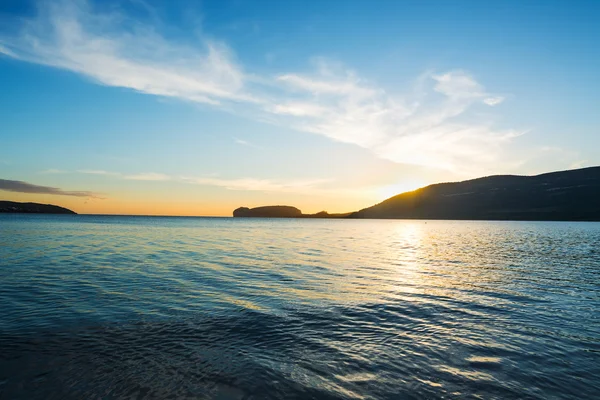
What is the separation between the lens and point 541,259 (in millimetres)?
44156

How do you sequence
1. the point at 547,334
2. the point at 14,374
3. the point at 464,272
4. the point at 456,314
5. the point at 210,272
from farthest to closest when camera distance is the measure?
the point at 464,272, the point at 210,272, the point at 456,314, the point at 547,334, the point at 14,374

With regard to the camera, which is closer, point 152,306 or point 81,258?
point 152,306

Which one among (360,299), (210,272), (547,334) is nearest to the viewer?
(547,334)

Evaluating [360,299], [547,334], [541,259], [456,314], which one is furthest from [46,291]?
[541,259]

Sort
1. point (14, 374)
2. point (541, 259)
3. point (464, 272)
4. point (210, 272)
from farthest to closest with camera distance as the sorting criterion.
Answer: point (541, 259) → point (464, 272) → point (210, 272) → point (14, 374)

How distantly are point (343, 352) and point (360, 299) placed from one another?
9.12 m

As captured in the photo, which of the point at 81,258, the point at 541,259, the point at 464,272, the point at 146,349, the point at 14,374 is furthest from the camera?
the point at 541,259

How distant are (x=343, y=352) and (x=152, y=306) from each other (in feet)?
38.7

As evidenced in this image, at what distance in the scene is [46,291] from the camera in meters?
21.5

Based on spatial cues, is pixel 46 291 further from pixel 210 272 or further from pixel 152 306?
pixel 210 272

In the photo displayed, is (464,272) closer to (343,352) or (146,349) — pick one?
(343,352)

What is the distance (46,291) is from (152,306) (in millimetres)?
8910

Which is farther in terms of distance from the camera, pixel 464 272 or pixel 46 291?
pixel 464 272

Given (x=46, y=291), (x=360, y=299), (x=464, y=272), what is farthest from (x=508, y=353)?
(x=46, y=291)
